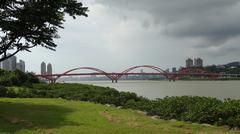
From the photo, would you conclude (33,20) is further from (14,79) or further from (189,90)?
(189,90)

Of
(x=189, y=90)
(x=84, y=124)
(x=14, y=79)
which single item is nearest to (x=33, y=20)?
(x=84, y=124)

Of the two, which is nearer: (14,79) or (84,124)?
(84,124)

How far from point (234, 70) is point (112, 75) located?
46.8 m

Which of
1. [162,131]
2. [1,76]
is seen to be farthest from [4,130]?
[1,76]

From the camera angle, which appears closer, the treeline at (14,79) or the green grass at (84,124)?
the green grass at (84,124)

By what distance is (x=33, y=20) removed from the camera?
1717 cm

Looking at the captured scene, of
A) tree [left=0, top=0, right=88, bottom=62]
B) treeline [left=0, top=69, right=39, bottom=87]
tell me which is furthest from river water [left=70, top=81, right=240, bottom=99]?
tree [left=0, top=0, right=88, bottom=62]

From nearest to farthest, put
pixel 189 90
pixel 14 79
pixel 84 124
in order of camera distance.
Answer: pixel 84 124 < pixel 14 79 < pixel 189 90

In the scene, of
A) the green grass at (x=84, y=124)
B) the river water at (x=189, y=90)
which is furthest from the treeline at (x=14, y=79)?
the green grass at (x=84, y=124)

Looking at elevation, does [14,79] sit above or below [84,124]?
above

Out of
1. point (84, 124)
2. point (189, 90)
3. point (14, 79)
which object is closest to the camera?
point (84, 124)

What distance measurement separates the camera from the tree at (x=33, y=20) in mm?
17141

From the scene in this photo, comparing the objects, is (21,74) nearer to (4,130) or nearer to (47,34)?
(47,34)

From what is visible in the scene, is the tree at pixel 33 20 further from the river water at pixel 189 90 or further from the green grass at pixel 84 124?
the river water at pixel 189 90
